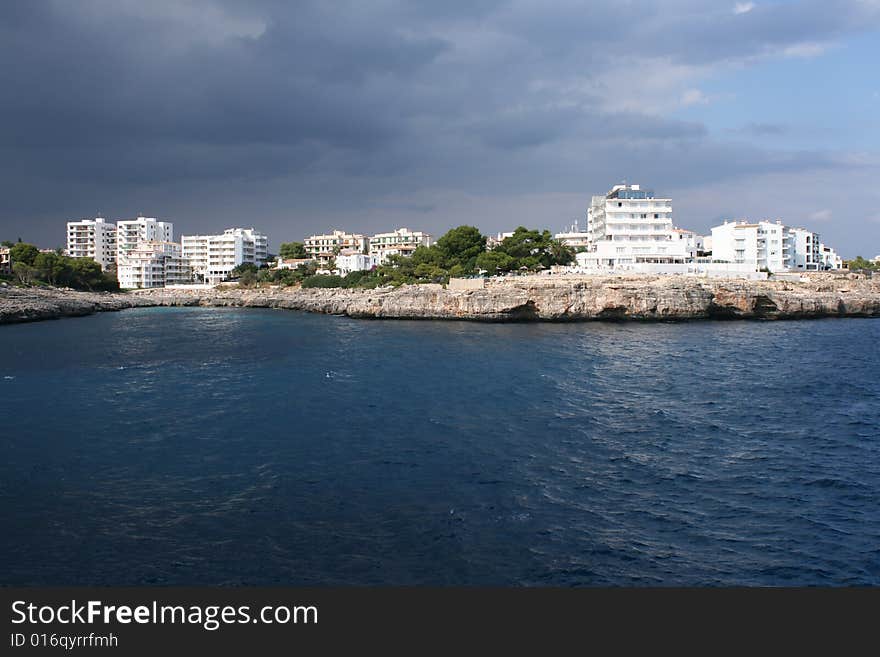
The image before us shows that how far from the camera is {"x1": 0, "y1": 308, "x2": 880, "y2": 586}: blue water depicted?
12.4 meters

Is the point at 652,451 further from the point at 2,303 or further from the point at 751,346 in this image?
the point at 2,303

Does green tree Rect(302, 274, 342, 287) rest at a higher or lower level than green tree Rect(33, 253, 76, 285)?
lower

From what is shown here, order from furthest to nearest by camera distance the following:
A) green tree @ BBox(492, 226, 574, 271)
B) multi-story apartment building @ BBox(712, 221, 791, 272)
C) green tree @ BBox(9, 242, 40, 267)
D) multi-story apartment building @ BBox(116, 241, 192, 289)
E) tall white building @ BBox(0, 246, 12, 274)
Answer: multi-story apartment building @ BBox(116, 241, 192, 289)
tall white building @ BBox(0, 246, 12, 274)
green tree @ BBox(9, 242, 40, 267)
multi-story apartment building @ BBox(712, 221, 791, 272)
green tree @ BBox(492, 226, 574, 271)

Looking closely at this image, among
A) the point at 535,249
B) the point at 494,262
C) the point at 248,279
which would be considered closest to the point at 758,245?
the point at 535,249

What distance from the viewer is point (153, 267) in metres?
144

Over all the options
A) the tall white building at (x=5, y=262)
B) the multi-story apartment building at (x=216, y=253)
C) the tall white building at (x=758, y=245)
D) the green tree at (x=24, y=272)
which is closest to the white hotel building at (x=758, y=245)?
the tall white building at (x=758, y=245)

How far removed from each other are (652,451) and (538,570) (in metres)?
9.85

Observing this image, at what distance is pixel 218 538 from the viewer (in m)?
13.5

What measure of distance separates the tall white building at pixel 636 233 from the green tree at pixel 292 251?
285 ft

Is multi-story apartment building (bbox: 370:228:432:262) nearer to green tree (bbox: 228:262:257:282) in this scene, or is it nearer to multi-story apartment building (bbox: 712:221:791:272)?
green tree (bbox: 228:262:257:282)

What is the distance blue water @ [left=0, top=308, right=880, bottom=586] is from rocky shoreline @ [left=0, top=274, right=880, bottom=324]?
97.7ft

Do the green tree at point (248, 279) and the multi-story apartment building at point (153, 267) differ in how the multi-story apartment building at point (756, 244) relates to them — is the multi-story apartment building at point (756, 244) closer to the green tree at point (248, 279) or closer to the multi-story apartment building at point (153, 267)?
the green tree at point (248, 279)

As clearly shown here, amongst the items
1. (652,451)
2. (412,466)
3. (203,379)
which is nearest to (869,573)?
(652,451)

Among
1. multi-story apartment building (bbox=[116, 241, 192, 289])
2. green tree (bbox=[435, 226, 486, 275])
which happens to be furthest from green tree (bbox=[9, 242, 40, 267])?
green tree (bbox=[435, 226, 486, 275])
